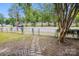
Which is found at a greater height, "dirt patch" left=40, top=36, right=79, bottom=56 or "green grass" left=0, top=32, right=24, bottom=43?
"green grass" left=0, top=32, right=24, bottom=43

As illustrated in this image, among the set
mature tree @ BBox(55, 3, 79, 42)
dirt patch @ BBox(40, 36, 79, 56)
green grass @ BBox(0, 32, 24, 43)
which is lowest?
dirt patch @ BBox(40, 36, 79, 56)

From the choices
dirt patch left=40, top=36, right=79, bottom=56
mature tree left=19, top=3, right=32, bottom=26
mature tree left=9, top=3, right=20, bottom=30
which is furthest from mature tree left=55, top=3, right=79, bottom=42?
mature tree left=9, top=3, right=20, bottom=30

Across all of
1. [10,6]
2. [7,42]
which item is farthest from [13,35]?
[10,6]

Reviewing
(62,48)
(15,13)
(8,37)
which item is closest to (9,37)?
(8,37)

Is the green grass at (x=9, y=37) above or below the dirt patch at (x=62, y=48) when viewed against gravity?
above

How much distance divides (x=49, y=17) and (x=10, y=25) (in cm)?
39

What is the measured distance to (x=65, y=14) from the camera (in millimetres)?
3059

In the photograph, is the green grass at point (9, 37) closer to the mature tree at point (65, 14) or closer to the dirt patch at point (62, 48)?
the dirt patch at point (62, 48)

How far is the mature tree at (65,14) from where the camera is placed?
3.03m

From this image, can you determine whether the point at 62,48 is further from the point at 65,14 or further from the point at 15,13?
the point at 15,13

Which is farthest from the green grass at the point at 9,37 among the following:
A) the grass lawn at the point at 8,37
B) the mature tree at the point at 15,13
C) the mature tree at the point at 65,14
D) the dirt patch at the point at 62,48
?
the mature tree at the point at 65,14

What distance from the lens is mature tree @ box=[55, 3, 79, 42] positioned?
3.03 meters

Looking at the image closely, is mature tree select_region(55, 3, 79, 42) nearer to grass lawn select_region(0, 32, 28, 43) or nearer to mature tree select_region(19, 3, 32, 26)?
mature tree select_region(19, 3, 32, 26)

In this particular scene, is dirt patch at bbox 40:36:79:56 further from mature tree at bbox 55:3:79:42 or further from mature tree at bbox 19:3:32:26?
mature tree at bbox 19:3:32:26
